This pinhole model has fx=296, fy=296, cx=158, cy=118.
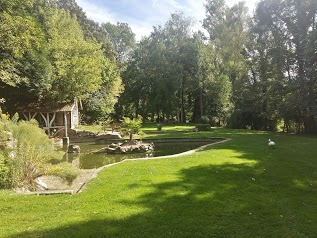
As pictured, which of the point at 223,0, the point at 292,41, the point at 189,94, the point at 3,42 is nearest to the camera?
the point at 3,42

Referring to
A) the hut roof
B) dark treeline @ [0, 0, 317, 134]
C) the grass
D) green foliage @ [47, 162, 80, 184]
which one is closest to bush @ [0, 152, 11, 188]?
the grass

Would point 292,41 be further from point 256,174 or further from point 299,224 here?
point 299,224

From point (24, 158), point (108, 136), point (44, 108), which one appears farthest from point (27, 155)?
point (44, 108)

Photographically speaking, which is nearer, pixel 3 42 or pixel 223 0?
pixel 3 42

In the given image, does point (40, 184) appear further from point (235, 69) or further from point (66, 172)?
point (235, 69)

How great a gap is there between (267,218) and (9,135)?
6.34 metres

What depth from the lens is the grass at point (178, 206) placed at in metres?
4.41

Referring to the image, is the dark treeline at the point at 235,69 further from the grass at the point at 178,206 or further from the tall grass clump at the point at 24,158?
the tall grass clump at the point at 24,158

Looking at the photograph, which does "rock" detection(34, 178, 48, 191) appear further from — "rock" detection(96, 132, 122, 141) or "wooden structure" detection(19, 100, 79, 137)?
"wooden structure" detection(19, 100, 79, 137)

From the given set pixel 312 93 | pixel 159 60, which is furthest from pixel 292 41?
pixel 159 60

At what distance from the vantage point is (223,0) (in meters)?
36.4

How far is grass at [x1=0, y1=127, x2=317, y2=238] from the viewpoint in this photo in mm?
4410

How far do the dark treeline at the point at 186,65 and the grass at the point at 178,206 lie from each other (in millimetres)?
8518

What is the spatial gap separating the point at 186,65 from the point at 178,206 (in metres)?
34.6
